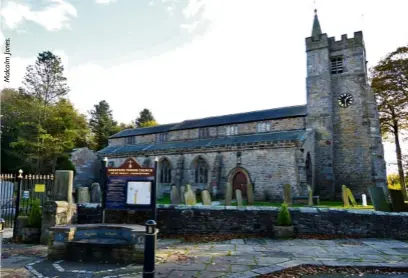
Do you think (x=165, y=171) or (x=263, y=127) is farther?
(x=165, y=171)

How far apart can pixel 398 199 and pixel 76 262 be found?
31.6 feet

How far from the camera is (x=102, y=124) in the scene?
54000mm

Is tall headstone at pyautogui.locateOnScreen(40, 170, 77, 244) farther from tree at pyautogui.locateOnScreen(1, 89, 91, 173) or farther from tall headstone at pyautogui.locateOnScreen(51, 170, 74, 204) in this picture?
tree at pyautogui.locateOnScreen(1, 89, 91, 173)

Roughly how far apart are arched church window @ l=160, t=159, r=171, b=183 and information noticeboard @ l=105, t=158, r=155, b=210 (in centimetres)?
1953

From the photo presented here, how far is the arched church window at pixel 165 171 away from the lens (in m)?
26.8

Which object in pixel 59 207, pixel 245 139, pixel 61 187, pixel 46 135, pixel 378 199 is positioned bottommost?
pixel 59 207

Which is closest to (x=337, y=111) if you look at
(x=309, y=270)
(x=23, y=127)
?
(x=309, y=270)

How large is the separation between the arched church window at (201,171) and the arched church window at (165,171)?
3220 millimetres

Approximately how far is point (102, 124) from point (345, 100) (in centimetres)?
4425

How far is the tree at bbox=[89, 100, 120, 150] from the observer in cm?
5316

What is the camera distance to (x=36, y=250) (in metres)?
6.85

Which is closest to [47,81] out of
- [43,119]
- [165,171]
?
[43,119]

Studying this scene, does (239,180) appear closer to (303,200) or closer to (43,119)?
(303,200)

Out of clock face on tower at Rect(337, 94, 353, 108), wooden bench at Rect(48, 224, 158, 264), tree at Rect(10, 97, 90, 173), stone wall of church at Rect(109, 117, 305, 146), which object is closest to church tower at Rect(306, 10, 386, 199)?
clock face on tower at Rect(337, 94, 353, 108)
